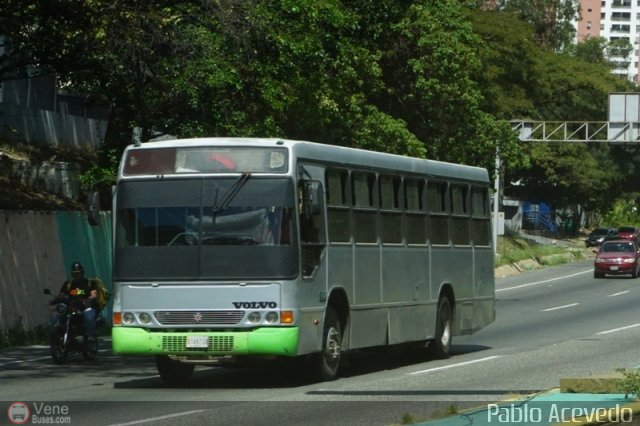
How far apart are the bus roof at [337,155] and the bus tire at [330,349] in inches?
78.0

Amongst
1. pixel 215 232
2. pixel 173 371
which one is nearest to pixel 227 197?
pixel 215 232

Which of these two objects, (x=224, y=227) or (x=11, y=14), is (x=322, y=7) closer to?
(x=11, y=14)

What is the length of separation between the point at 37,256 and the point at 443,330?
916cm

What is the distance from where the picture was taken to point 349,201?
58.2ft

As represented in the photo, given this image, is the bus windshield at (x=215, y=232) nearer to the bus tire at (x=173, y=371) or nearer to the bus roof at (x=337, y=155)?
Answer: the bus roof at (x=337, y=155)

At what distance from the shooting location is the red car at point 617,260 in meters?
56.9

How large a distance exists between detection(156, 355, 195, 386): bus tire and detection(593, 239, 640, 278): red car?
41878mm

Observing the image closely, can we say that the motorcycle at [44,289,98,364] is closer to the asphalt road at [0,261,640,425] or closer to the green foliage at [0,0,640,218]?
the asphalt road at [0,261,640,425]

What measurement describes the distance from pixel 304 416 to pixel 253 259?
307 centimetres

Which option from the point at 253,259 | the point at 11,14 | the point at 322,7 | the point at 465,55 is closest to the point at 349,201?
the point at 253,259

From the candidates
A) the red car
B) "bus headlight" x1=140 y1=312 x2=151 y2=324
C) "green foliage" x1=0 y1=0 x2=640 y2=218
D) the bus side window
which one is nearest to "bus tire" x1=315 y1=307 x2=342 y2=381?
the bus side window

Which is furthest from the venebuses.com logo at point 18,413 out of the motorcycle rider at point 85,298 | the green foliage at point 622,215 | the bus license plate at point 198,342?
the green foliage at point 622,215

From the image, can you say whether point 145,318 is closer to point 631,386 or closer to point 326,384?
point 326,384

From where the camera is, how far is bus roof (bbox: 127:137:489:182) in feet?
53.2
